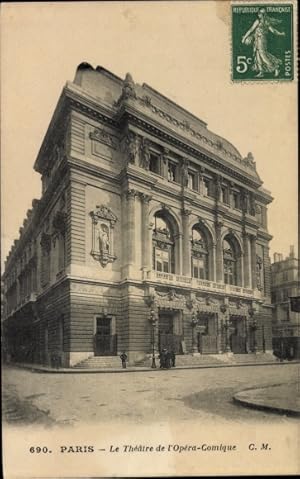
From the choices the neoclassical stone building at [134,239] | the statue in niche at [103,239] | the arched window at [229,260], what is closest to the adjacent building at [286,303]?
the neoclassical stone building at [134,239]

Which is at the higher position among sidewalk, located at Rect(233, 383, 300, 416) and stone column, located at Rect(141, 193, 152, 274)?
stone column, located at Rect(141, 193, 152, 274)

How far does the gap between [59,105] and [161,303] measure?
5.60 meters

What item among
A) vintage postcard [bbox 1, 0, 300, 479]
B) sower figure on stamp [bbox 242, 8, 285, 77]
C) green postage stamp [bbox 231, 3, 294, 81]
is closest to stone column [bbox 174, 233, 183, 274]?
vintage postcard [bbox 1, 0, 300, 479]

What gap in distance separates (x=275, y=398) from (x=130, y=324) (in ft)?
11.9

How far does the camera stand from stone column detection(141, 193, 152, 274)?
36.6 feet

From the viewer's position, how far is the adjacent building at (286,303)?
1010cm

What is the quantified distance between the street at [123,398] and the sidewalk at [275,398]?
136 millimetres

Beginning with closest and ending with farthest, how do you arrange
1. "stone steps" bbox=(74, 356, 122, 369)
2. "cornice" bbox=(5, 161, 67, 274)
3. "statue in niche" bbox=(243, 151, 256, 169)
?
"cornice" bbox=(5, 161, 67, 274), "stone steps" bbox=(74, 356, 122, 369), "statue in niche" bbox=(243, 151, 256, 169)

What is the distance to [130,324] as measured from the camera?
34.7ft

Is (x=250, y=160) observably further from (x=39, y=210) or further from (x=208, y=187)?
(x=39, y=210)

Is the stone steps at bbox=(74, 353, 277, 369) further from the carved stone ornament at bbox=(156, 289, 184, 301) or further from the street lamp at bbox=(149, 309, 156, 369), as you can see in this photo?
the carved stone ornament at bbox=(156, 289, 184, 301)

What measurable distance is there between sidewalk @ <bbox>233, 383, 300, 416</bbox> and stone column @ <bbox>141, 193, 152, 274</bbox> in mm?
3761

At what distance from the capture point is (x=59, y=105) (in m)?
9.77

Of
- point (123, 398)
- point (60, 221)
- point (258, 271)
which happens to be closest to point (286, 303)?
point (258, 271)
